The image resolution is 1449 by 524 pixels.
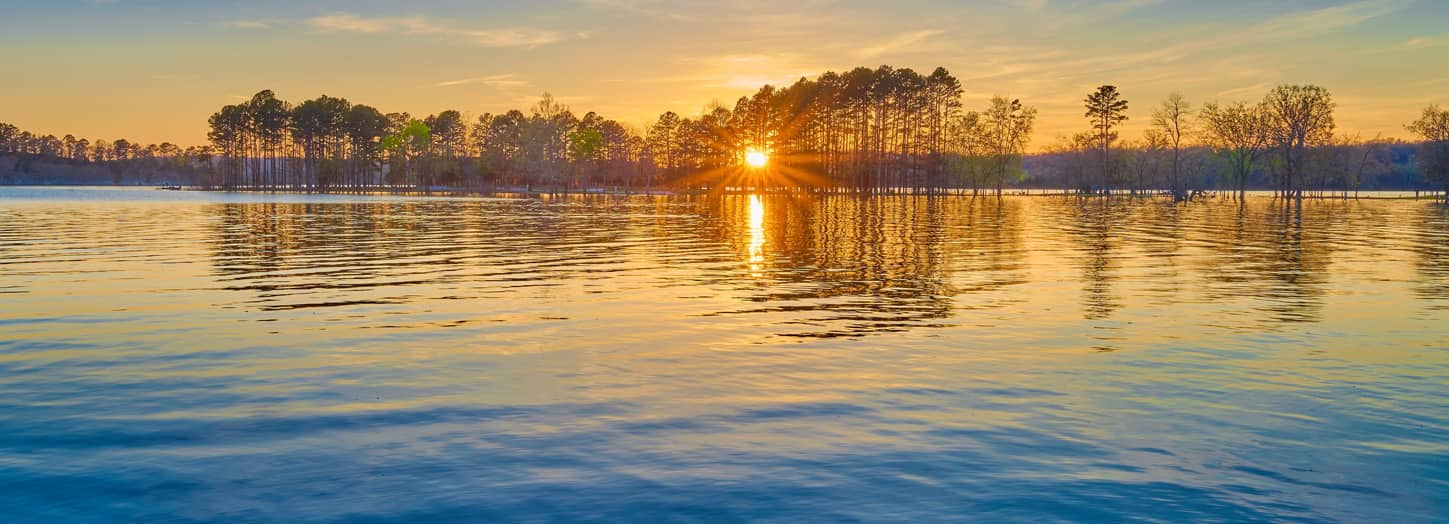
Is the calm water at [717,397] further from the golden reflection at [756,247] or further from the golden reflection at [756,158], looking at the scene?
the golden reflection at [756,158]

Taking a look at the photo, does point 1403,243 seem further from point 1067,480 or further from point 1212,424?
point 1067,480

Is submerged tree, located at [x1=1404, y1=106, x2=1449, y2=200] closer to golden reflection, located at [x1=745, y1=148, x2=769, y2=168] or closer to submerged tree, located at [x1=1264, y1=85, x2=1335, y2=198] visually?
submerged tree, located at [x1=1264, y1=85, x2=1335, y2=198]

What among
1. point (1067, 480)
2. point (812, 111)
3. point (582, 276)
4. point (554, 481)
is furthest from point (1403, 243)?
point (812, 111)

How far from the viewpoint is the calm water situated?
8.08 m

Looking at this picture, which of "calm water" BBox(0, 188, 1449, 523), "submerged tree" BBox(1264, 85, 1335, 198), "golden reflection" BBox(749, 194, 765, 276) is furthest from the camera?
"submerged tree" BBox(1264, 85, 1335, 198)

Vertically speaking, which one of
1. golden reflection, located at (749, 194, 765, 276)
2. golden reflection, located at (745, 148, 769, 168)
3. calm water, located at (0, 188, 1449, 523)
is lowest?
calm water, located at (0, 188, 1449, 523)

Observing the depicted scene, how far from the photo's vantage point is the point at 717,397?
11.8 metres

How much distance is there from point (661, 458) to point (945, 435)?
308cm

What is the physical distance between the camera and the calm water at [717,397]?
808 cm

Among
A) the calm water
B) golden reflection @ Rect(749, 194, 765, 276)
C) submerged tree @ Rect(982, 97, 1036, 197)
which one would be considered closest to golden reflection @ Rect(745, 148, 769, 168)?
submerged tree @ Rect(982, 97, 1036, 197)

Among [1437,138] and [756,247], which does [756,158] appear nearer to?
[1437,138]

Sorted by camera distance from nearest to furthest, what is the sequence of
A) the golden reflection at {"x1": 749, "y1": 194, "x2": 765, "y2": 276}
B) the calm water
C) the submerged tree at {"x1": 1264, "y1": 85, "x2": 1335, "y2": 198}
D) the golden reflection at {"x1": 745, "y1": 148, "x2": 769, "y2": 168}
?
the calm water, the golden reflection at {"x1": 749, "y1": 194, "x2": 765, "y2": 276}, the submerged tree at {"x1": 1264, "y1": 85, "x2": 1335, "y2": 198}, the golden reflection at {"x1": 745, "y1": 148, "x2": 769, "y2": 168}

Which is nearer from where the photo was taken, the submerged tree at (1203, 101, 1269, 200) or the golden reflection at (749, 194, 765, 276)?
the golden reflection at (749, 194, 765, 276)

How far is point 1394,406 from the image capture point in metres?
11.5
